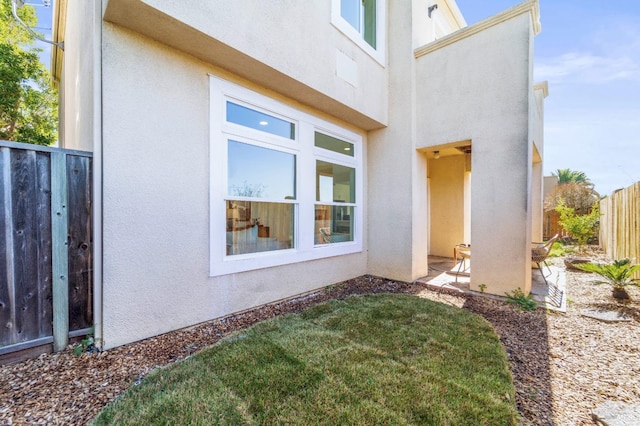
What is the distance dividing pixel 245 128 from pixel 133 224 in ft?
6.99

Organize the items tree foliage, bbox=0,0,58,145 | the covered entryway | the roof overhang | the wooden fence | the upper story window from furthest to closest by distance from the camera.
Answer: tree foliage, bbox=0,0,58,145
the wooden fence
the upper story window
the covered entryway
the roof overhang

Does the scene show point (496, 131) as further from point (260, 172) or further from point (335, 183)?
point (260, 172)

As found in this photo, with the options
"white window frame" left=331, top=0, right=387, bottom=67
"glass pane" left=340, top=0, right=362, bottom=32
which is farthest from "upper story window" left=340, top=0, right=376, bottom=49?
"white window frame" left=331, top=0, right=387, bottom=67

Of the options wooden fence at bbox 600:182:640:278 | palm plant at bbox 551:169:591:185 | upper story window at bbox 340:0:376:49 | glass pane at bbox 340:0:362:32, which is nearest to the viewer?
glass pane at bbox 340:0:362:32

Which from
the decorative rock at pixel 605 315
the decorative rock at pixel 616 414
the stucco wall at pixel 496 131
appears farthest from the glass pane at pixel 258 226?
the decorative rock at pixel 605 315

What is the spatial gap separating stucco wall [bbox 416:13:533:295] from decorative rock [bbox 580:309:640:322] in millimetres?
868

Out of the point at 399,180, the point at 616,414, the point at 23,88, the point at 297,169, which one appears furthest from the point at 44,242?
the point at 23,88

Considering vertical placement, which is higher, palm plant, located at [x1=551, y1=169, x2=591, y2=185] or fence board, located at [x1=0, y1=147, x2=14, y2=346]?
palm plant, located at [x1=551, y1=169, x2=591, y2=185]

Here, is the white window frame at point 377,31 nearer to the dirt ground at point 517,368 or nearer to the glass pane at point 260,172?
the glass pane at point 260,172

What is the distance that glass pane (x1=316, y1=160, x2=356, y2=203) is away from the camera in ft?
18.9

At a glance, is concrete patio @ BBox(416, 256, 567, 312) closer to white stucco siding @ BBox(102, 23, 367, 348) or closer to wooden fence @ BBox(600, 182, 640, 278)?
wooden fence @ BBox(600, 182, 640, 278)

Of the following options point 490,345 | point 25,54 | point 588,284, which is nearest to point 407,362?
point 490,345

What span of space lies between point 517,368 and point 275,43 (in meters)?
5.17

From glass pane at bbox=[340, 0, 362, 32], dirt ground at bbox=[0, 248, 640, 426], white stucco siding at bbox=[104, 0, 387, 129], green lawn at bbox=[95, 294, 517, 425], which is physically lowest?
dirt ground at bbox=[0, 248, 640, 426]
